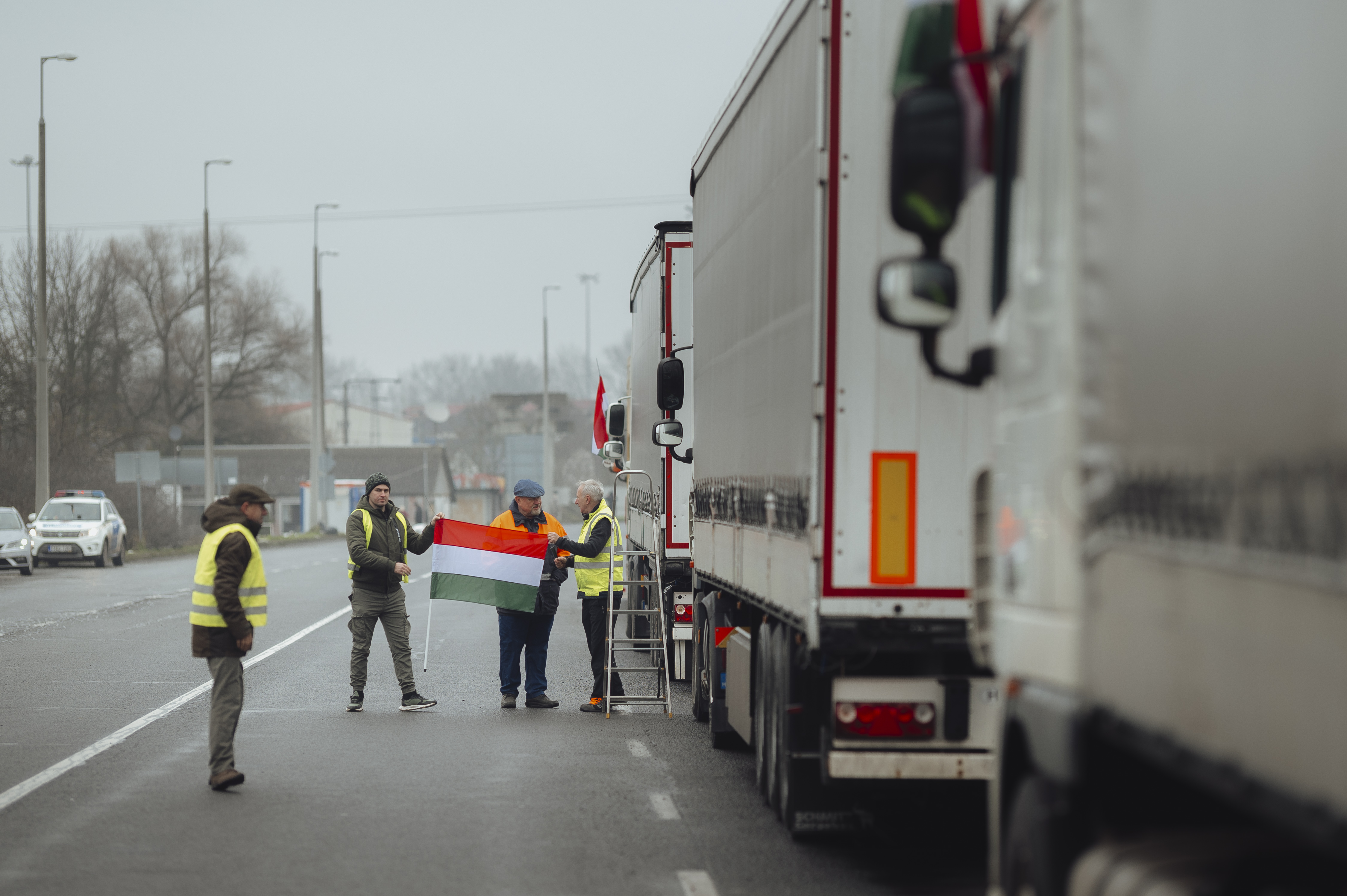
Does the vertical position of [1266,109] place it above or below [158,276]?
below

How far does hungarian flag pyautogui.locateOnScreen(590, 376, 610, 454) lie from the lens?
24625mm

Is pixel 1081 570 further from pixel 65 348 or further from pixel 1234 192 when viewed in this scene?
pixel 65 348

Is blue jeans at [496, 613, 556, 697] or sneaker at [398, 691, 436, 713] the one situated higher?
blue jeans at [496, 613, 556, 697]

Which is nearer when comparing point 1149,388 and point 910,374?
point 1149,388

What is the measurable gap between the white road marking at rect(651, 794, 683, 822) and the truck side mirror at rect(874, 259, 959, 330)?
4950 millimetres

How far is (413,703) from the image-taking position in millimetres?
13383

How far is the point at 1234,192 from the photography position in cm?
289

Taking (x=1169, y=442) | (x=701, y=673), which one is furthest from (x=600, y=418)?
(x=1169, y=442)

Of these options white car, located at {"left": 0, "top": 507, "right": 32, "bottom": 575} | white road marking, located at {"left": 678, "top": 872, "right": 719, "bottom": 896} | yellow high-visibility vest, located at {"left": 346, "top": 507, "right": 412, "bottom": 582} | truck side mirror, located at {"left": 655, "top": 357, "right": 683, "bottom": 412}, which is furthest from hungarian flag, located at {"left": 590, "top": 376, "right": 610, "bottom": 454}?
white car, located at {"left": 0, "top": 507, "right": 32, "bottom": 575}

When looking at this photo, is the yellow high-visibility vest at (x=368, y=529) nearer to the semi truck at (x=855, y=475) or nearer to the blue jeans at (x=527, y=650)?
the blue jeans at (x=527, y=650)

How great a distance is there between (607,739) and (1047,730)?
26.2 ft

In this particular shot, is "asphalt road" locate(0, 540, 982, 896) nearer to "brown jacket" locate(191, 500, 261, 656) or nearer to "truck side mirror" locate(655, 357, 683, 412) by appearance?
"brown jacket" locate(191, 500, 261, 656)

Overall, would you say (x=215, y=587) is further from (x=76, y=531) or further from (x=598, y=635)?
(x=76, y=531)

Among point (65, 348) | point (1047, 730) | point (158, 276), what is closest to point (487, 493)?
point (158, 276)
